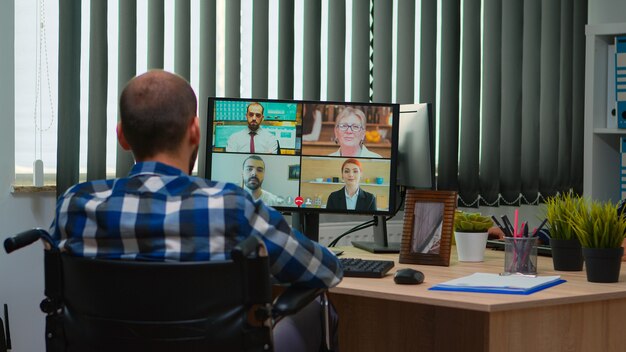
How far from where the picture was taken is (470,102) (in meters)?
3.95

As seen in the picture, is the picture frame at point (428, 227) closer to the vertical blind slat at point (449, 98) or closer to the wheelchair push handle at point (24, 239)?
the wheelchair push handle at point (24, 239)

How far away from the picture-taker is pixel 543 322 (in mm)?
1928

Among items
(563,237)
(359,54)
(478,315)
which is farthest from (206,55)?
(563,237)

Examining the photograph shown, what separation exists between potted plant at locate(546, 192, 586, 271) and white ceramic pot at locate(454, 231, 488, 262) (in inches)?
8.5

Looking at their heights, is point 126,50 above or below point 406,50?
below

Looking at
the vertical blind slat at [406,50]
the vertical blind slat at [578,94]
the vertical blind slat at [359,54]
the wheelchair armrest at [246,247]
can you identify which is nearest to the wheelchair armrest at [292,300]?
the wheelchair armrest at [246,247]

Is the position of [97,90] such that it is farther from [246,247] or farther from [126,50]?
[246,247]

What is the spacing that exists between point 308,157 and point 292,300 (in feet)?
3.23

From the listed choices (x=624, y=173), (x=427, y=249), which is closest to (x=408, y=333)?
(x=427, y=249)

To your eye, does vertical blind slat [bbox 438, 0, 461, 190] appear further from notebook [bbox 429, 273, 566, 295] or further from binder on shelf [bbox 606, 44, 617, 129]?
notebook [bbox 429, 273, 566, 295]

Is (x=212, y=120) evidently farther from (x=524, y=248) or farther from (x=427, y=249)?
(x=524, y=248)

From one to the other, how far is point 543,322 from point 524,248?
28cm

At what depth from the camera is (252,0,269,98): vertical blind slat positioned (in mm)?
3256

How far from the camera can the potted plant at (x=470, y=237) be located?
7.97ft
